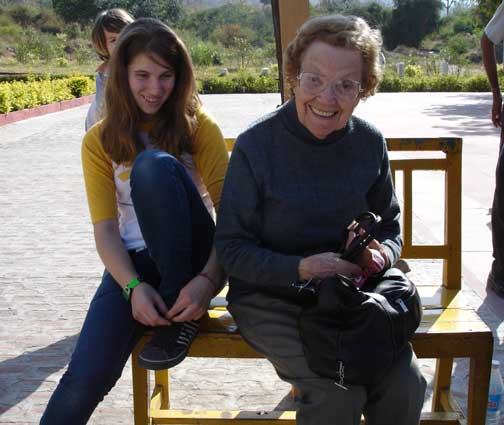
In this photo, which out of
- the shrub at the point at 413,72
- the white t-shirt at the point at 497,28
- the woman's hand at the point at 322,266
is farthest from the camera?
the shrub at the point at 413,72

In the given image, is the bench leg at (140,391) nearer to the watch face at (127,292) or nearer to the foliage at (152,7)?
the watch face at (127,292)

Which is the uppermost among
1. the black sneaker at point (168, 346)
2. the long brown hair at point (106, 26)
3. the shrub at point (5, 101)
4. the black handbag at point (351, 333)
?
the long brown hair at point (106, 26)

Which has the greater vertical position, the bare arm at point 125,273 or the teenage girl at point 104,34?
the teenage girl at point 104,34

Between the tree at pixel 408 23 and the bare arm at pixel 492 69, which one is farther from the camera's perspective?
the tree at pixel 408 23


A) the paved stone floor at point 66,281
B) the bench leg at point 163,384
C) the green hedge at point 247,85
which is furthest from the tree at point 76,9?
the bench leg at point 163,384

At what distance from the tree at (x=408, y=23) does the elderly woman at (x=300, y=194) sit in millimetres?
57154

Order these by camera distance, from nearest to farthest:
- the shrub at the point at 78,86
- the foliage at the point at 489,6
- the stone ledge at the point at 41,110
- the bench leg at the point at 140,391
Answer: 1. the bench leg at the point at 140,391
2. the stone ledge at the point at 41,110
3. the foliage at the point at 489,6
4. the shrub at the point at 78,86

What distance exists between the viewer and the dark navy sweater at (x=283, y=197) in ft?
6.64

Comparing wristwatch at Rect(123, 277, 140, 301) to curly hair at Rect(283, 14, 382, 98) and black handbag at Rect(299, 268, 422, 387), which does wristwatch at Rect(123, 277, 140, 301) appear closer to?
black handbag at Rect(299, 268, 422, 387)

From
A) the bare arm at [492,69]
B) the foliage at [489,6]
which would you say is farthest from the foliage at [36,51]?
the bare arm at [492,69]

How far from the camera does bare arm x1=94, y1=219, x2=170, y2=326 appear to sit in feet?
6.81

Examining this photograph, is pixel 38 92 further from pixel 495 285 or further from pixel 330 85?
pixel 330 85

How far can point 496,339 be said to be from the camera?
347 cm

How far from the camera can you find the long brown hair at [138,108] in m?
2.26
